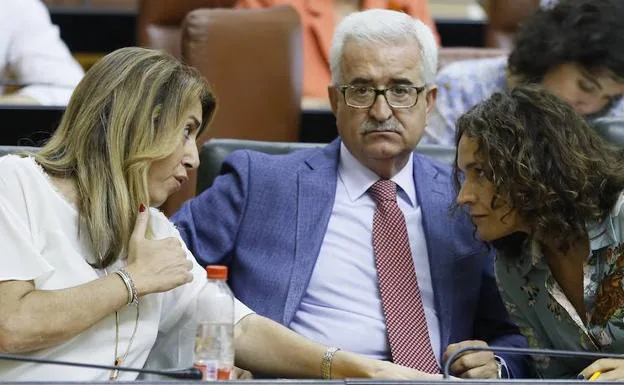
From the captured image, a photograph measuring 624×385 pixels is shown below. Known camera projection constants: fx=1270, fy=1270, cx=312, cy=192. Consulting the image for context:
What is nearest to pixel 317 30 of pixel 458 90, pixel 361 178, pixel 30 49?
pixel 458 90

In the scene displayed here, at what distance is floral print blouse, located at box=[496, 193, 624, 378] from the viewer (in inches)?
75.9

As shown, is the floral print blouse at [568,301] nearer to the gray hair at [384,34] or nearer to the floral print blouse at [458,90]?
the gray hair at [384,34]

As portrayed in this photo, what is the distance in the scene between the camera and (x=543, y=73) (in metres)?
2.87

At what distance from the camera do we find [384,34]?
2316mm

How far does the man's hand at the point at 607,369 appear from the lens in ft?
5.89

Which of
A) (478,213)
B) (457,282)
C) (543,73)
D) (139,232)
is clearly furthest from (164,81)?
(543,73)

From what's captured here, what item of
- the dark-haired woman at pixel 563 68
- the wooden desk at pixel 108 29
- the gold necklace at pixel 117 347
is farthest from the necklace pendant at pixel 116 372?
the wooden desk at pixel 108 29

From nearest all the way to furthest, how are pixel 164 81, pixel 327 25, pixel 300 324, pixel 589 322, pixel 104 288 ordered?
pixel 104 288 < pixel 164 81 < pixel 589 322 < pixel 300 324 < pixel 327 25

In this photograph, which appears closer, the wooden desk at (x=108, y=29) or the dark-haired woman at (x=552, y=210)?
the dark-haired woman at (x=552, y=210)

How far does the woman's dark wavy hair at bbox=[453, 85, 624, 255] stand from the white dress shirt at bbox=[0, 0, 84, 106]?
4.74 ft

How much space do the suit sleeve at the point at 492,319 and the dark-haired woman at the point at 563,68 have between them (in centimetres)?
52

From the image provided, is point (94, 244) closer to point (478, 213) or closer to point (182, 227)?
point (182, 227)

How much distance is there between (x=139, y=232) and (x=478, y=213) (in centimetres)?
Answer: 56

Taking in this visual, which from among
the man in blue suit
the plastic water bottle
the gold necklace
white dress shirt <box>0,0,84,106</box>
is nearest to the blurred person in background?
white dress shirt <box>0,0,84,106</box>
